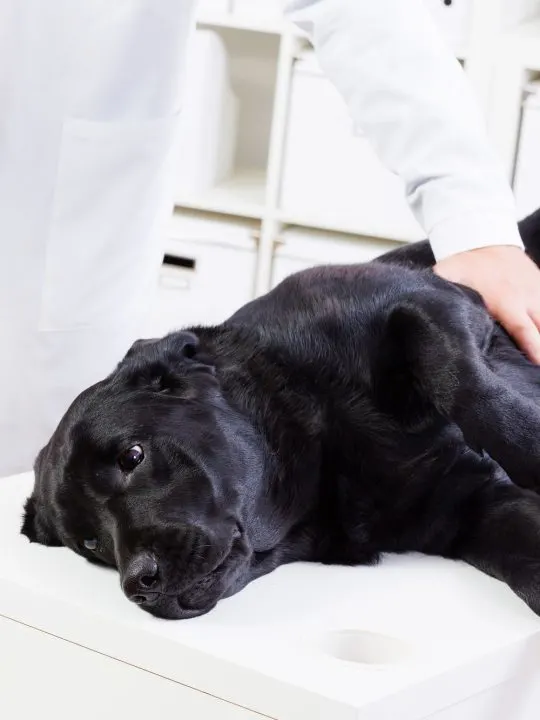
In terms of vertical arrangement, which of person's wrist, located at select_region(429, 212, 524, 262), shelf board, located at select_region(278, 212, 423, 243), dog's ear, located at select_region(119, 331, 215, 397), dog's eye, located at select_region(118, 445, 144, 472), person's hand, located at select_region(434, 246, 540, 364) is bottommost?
shelf board, located at select_region(278, 212, 423, 243)

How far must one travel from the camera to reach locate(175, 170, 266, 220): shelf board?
3.06 m

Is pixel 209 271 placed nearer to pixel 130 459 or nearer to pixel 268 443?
pixel 268 443

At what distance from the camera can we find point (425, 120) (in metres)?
1.47

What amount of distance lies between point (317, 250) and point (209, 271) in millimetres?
274

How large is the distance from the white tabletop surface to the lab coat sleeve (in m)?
0.45

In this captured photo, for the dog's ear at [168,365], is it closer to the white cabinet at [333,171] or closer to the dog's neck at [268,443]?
the dog's neck at [268,443]

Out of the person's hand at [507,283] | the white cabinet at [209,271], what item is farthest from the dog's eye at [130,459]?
the white cabinet at [209,271]

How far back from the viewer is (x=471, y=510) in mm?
1213

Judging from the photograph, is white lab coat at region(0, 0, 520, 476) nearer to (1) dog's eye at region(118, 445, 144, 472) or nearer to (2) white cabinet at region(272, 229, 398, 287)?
(1) dog's eye at region(118, 445, 144, 472)

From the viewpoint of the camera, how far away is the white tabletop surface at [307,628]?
36.1 inches

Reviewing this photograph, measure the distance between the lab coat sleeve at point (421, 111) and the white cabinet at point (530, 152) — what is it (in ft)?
4.03

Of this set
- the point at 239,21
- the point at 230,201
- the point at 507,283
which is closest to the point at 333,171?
the point at 230,201

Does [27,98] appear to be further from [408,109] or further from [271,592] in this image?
[271,592]

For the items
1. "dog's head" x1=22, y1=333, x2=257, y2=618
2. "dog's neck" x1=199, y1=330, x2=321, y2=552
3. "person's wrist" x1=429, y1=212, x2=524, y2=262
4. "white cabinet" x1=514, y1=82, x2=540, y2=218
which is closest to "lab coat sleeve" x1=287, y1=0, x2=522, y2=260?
"person's wrist" x1=429, y1=212, x2=524, y2=262
